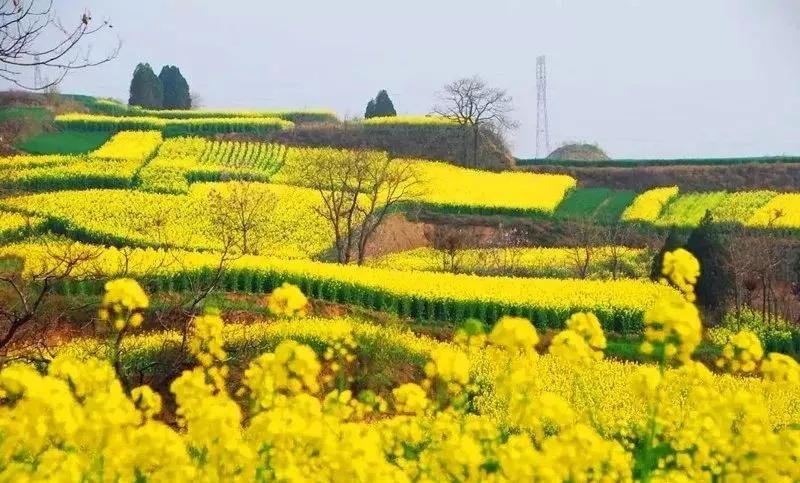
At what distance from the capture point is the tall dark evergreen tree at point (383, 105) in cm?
7838

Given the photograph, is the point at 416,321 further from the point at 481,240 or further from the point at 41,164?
the point at 41,164

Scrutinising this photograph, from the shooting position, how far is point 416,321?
2323cm

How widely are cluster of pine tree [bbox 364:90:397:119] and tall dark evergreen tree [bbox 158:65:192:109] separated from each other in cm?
1628

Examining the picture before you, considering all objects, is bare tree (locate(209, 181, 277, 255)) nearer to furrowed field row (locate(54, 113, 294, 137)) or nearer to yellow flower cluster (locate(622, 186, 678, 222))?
yellow flower cluster (locate(622, 186, 678, 222))

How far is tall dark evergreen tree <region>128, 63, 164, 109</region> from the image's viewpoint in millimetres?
80625

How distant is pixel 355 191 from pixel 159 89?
4906 cm

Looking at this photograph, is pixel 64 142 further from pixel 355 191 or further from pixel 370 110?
pixel 370 110

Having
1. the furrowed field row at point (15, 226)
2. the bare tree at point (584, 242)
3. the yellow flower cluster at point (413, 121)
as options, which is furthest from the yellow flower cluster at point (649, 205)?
the furrowed field row at point (15, 226)

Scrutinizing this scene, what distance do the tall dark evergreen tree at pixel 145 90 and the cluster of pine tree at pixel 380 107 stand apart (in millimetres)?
17703

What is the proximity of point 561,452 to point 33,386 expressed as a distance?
8.42 ft

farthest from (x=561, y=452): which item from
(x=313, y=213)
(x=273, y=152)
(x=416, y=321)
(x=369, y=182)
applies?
(x=273, y=152)

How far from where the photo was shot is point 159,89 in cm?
8200

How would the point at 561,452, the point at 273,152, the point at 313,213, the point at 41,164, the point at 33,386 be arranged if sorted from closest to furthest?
the point at 33,386 → the point at 561,452 → the point at 313,213 → the point at 41,164 → the point at 273,152

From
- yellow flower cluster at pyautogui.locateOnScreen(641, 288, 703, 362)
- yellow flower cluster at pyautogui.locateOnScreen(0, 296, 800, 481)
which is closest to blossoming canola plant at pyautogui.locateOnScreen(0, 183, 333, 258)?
yellow flower cluster at pyautogui.locateOnScreen(0, 296, 800, 481)
